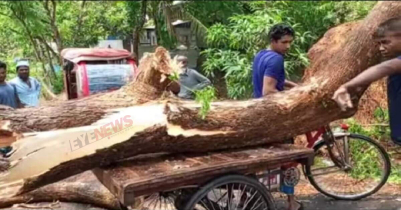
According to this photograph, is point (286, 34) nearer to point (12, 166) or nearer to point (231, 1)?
point (12, 166)

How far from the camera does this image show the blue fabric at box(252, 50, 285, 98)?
438cm

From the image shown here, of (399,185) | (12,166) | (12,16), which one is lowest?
(399,185)

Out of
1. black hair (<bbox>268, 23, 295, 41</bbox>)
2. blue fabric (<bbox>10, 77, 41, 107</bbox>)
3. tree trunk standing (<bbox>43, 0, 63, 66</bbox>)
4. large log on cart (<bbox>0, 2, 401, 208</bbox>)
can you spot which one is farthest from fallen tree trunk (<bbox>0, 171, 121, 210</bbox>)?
tree trunk standing (<bbox>43, 0, 63, 66</bbox>)

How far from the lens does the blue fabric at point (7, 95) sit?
5.78 meters

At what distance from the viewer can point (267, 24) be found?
6.44 meters

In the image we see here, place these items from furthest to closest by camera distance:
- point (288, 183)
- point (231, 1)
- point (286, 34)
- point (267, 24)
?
point (231, 1) → point (267, 24) → point (286, 34) → point (288, 183)

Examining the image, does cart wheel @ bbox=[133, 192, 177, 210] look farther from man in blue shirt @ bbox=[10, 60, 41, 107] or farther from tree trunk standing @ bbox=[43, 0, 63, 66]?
tree trunk standing @ bbox=[43, 0, 63, 66]

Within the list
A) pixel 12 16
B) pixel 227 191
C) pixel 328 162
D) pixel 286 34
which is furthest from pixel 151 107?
pixel 12 16

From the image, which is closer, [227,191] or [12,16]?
[227,191]

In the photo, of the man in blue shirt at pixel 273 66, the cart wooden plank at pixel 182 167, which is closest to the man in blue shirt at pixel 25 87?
the cart wooden plank at pixel 182 167

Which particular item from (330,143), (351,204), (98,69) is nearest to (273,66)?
(330,143)

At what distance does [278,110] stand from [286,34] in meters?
0.84

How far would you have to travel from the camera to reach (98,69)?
7555 millimetres

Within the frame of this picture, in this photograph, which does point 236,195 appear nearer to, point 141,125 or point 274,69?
point 141,125
